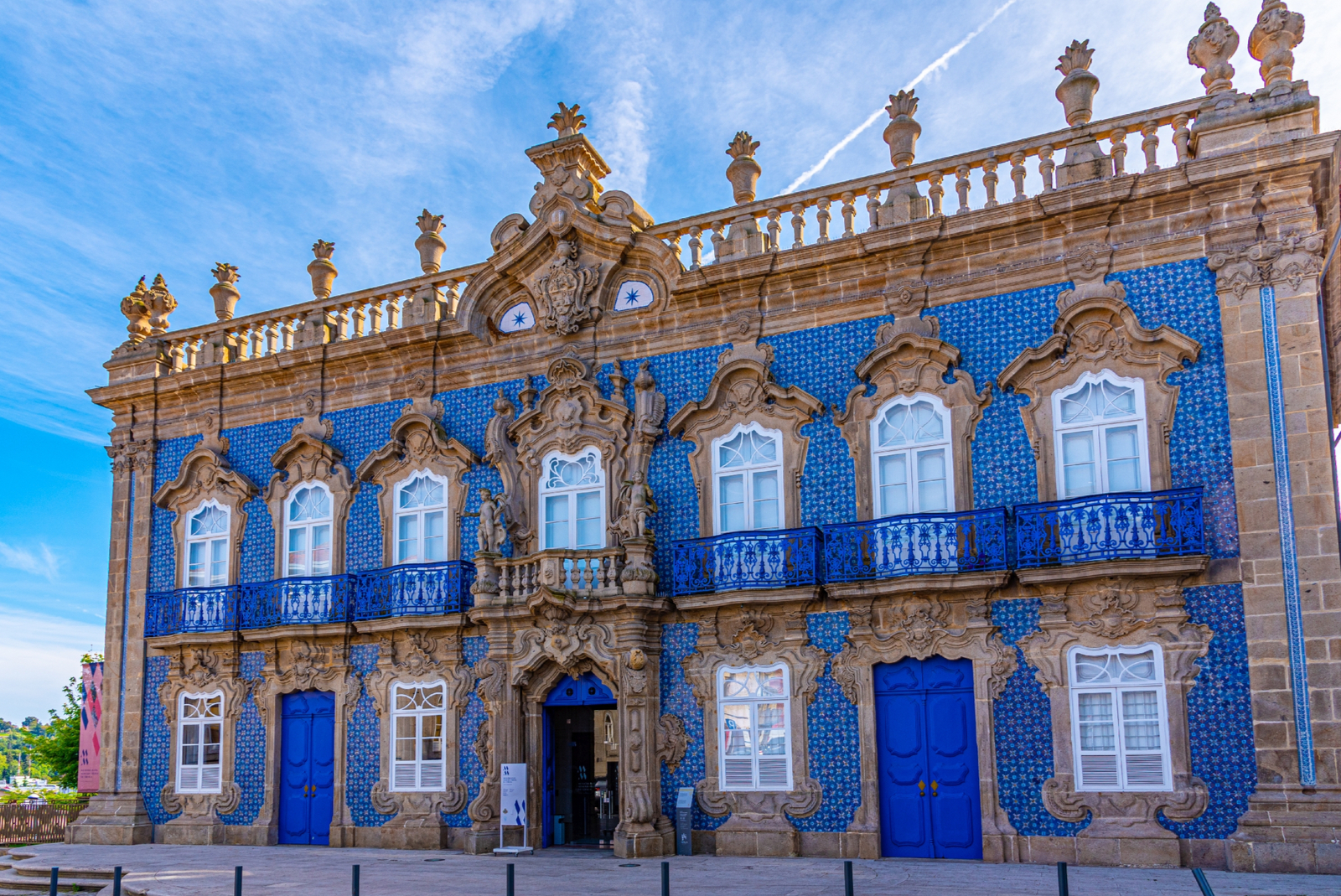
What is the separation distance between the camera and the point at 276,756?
17.2 m

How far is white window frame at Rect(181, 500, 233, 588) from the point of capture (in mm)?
18359

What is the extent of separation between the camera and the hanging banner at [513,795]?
1449 cm

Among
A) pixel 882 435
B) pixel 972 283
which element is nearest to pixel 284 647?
pixel 882 435

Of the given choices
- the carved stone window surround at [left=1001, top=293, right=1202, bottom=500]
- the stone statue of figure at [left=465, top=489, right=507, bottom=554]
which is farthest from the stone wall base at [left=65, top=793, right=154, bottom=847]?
the carved stone window surround at [left=1001, top=293, right=1202, bottom=500]

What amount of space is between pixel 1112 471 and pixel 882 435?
2655 mm

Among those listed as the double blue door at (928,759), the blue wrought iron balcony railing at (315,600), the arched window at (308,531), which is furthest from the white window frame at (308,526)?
the double blue door at (928,759)

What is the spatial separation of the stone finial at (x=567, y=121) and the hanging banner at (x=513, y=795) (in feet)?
28.3

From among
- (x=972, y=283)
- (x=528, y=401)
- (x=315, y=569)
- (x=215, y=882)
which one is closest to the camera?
(x=215, y=882)

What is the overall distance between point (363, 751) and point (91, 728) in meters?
5.63

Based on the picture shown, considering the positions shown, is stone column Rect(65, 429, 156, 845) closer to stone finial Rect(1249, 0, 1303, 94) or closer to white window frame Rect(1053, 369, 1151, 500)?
white window frame Rect(1053, 369, 1151, 500)

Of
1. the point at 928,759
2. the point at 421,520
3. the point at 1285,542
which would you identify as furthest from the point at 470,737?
the point at 1285,542

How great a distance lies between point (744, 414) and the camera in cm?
1517

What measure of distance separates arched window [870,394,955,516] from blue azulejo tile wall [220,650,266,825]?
9513mm

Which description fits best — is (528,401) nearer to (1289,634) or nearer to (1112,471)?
(1112,471)
